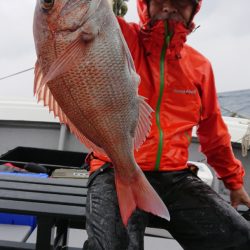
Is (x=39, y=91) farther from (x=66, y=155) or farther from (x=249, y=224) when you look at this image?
(x=66, y=155)

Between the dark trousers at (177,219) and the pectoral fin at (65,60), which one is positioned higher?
the pectoral fin at (65,60)

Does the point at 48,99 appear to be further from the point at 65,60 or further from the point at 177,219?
the point at 177,219

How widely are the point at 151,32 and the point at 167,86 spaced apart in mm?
359

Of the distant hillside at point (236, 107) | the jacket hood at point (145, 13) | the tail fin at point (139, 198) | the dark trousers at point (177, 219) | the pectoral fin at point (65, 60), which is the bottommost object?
the distant hillside at point (236, 107)

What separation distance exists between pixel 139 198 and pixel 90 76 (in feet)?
2.23

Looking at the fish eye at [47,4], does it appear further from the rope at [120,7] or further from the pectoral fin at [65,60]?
the rope at [120,7]

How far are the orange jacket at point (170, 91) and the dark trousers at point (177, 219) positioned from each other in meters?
0.14

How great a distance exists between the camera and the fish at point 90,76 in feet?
4.91

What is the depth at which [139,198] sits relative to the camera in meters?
1.89

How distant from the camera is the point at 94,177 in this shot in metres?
2.37

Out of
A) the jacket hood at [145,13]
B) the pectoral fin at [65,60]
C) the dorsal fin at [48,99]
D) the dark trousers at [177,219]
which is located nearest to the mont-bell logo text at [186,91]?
the jacket hood at [145,13]

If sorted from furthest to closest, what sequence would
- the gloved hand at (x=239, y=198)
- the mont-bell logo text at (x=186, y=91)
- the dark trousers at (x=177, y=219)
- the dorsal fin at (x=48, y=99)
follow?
the gloved hand at (x=239, y=198) < the mont-bell logo text at (x=186, y=91) < the dark trousers at (x=177, y=219) < the dorsal fin at (x=48, y=99)

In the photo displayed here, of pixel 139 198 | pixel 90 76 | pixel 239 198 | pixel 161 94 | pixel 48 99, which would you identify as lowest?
pixel 239 198

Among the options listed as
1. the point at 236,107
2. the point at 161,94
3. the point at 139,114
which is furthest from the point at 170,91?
the point at 236,107
